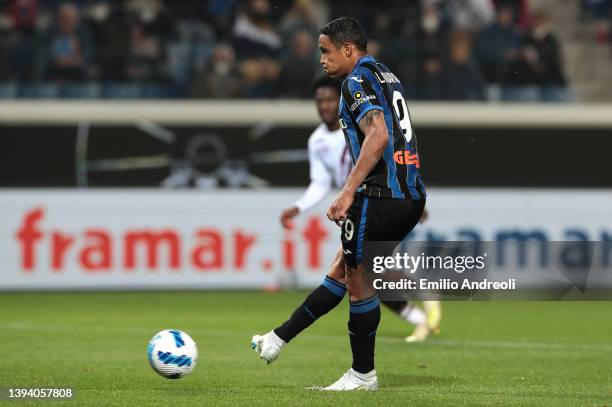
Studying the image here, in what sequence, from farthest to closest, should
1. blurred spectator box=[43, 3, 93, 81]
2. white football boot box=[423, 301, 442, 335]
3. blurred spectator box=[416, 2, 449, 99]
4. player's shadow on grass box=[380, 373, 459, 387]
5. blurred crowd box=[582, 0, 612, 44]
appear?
blurred crowd box=[582, 0, 612, 44] → blurred spectator box=[416, 2, 449, 99] → blurred spectator box=[43, 3, 93, 81] → white football boot box=[423, 301, 442, 335] → player's shadow on grass box=[380, 373, 459, 387]

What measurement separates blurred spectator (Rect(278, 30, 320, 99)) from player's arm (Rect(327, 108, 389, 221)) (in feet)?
38.6

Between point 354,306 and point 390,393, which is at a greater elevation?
point 354,306

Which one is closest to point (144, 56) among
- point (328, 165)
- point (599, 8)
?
point (599, 8)

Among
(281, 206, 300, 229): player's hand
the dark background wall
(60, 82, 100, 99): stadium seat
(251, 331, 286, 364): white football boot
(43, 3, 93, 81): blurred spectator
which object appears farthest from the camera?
(43, 3, 93, 81): blurred spectator

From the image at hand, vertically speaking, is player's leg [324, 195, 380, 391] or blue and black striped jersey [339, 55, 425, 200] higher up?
blue and black striped jersey [339, 55, 425, 200]

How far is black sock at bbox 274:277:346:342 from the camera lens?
7.87 m

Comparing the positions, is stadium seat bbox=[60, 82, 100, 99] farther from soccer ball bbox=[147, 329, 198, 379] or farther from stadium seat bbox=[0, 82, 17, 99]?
soccer ball bbox=[147, 329, 198, 379]

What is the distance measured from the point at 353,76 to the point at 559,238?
11.5 meters

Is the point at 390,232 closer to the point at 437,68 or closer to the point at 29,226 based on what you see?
the point at 29,226

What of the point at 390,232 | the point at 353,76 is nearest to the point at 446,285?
the point at 390,232

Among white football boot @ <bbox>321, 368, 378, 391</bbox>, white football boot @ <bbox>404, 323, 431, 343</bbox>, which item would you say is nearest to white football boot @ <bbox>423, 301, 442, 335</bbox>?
white football boot @ <bbox>404, 323, 431, 343</bbox>

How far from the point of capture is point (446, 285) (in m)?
6.77

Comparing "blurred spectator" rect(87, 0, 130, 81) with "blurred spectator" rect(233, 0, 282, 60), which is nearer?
"blurred spectator" rect(87, 0, 130, 81)

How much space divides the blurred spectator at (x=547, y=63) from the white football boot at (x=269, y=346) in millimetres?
12675
